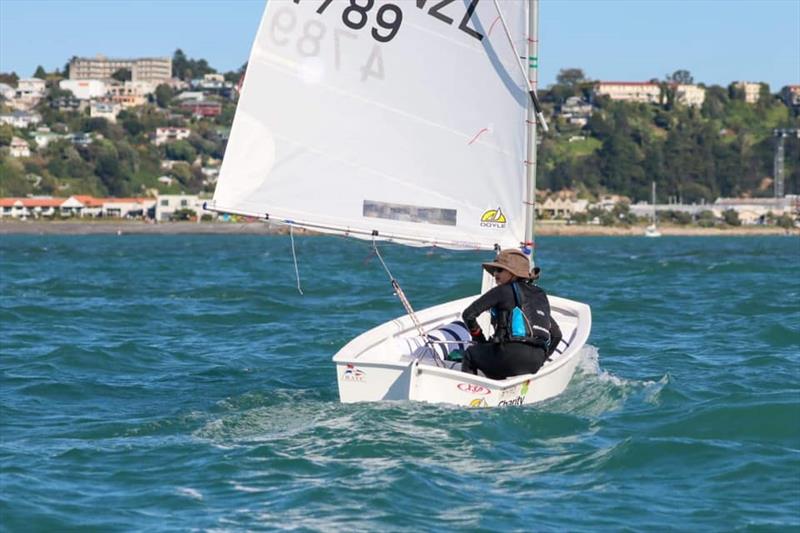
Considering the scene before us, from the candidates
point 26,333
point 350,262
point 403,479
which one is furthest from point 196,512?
point 350,262

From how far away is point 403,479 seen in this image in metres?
9.22

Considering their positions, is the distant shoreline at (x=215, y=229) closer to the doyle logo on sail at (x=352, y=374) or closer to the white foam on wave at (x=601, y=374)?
the white foam on wave at (x=601, y=374)

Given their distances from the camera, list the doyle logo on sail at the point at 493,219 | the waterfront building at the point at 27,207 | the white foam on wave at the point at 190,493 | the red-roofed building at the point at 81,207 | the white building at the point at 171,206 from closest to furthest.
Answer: the white foam on wave at the point at 190,493 → the doyle logo on sail at the point at 493,219 → the waterfront building at the point at 27,207 → the red-roofed building at the point at 81,207 → the white building at the point at 171,206

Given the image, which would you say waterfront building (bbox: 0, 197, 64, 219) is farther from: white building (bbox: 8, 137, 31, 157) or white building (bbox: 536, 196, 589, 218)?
white building (bbox: 536, 196, 589, 218)

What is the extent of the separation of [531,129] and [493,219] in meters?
0.89

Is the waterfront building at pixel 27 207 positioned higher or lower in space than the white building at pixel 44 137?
lower

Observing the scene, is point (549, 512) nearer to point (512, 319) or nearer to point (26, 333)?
point (512, 319)

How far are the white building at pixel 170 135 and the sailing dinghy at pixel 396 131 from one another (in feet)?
582

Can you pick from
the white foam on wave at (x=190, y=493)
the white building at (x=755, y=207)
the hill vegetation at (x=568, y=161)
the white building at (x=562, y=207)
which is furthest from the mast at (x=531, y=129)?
the hill vegetation at (x=568, y=161)

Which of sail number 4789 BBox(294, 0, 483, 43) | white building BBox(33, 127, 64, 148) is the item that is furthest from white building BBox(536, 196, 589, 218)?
sail number 4789 BBox(294, 0, 483, 43)

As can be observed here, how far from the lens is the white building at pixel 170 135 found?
188375mm

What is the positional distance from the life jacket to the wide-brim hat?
9 cm

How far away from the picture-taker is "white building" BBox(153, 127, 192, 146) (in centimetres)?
18838

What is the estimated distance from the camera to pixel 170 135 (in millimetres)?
190000
